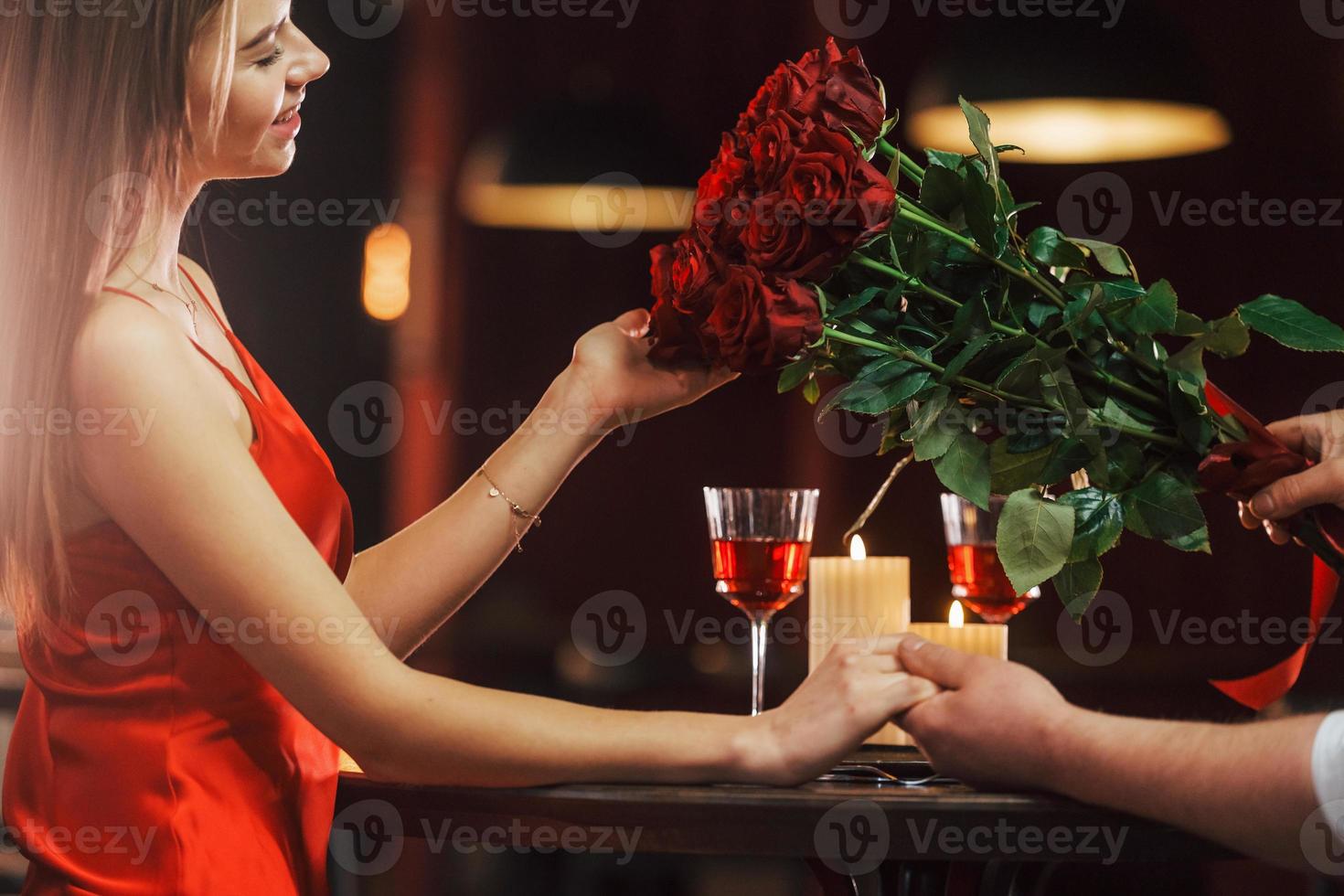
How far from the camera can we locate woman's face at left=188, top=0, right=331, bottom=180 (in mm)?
1309

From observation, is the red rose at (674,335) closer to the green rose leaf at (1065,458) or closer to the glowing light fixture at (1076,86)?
the green rose leaf at (1065,458)

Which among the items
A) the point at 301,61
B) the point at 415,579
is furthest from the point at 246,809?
the point at 301,61

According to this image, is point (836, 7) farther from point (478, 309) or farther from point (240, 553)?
point (240, 553)

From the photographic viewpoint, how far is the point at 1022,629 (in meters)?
4.21

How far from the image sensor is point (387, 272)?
176 inches

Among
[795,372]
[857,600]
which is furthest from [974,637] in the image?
[795,372]

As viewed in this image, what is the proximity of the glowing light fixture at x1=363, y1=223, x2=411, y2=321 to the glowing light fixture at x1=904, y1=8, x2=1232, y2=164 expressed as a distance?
193cm

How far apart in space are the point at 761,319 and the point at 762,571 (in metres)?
0.33

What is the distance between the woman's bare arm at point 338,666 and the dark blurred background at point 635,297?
2.60 metres

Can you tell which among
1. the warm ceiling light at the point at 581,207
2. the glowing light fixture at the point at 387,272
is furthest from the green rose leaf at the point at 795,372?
the glowing light fixture at the point at 387,272

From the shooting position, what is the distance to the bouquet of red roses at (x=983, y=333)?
1100 mm

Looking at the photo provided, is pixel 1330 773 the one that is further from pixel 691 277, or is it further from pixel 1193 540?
pixel 691 277

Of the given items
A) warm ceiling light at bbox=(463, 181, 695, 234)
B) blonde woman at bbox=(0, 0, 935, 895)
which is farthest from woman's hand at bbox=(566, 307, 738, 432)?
warm ceiling light at bbox=(463, 181, 695, 234)

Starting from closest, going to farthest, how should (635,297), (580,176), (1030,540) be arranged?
1. (1030,540)
2. (580,176)
3. (635,297)
